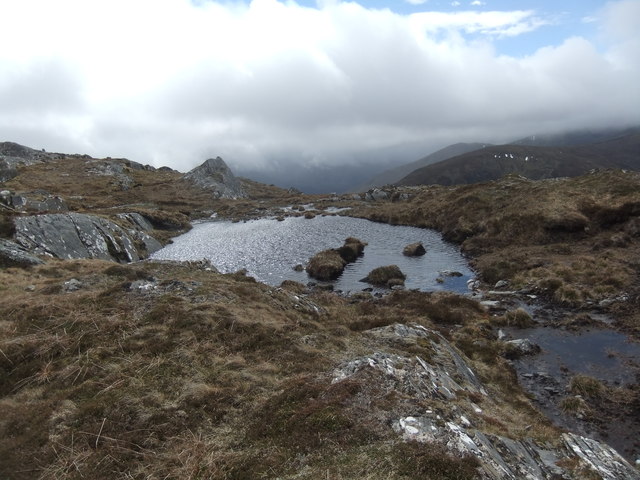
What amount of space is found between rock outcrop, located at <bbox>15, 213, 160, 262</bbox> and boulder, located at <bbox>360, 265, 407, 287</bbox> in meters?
34.6

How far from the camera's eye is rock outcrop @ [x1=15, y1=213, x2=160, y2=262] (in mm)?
42184

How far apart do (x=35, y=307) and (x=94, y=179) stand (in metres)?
140

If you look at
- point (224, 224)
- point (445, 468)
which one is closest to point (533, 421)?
point (445, 468)

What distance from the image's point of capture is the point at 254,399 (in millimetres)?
13305

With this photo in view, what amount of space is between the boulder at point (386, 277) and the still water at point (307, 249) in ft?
3.64

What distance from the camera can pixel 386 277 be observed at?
45.4 metres

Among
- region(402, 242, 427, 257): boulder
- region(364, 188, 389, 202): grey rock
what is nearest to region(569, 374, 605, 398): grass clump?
region(402, 242, 427, 257): boulder

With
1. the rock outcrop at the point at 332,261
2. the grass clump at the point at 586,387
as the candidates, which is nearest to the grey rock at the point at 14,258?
the rock outcrop at the point at 332,261

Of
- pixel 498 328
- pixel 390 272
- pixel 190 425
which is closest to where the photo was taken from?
pixel 190 425

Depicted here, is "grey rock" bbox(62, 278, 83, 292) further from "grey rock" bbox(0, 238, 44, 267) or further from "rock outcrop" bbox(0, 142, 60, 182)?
"rock outcrop" bbox(0, 142, 60, 182)

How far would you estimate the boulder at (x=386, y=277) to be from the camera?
145 ft

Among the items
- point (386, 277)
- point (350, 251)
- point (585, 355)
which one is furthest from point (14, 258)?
point (585, 355)

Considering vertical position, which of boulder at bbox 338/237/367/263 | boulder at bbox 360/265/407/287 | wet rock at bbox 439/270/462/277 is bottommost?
wet rock at bbox 439/270/462/277

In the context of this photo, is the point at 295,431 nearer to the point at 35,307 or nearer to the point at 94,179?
the point at 35,307
